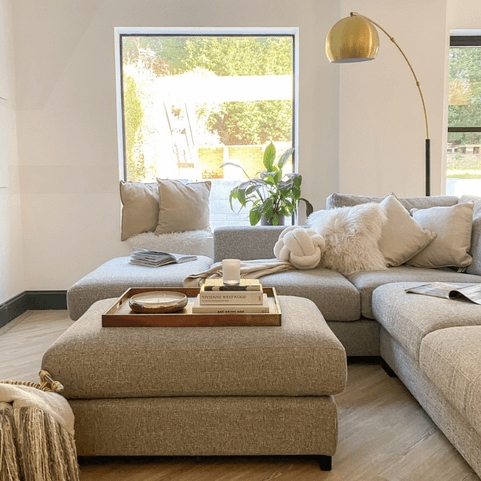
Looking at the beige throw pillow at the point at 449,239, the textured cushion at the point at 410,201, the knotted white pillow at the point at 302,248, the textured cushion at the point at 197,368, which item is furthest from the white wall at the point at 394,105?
the textured cushion at the point at 197,368

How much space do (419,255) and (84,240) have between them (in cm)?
249

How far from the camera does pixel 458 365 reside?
65.6 inches

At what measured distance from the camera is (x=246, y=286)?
205 cm

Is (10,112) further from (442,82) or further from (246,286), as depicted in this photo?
(442,82)

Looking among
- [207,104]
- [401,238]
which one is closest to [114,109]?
[207,104]

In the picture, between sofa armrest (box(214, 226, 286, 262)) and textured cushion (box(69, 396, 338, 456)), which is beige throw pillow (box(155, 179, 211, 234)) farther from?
textured cushion (box(69, 396, 338, 456))

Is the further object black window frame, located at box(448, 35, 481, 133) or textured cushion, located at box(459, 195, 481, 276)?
black window frame, located at box(448, 35, 481, 133)

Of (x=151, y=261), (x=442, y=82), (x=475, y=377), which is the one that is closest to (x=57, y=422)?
(x=475, y=377)

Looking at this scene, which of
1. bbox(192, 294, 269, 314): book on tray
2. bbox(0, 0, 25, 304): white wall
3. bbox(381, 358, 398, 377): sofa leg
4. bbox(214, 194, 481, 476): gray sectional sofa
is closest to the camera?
bbox(214, 194, 481, 476): gray sectional sofa

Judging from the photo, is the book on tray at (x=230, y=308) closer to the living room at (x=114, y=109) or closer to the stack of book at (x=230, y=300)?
the stack of book at (x=230, y=300)

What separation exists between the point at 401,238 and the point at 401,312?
89cm

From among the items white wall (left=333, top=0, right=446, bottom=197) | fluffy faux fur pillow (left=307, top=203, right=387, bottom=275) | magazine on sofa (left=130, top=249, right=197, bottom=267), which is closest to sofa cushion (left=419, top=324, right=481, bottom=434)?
fluffy faux fur pillow (left=307, top=203, right=387, bottom=275)

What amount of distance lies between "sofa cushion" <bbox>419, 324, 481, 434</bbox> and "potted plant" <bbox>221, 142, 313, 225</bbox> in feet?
7.45

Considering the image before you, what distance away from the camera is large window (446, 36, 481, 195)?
452 centimetres
